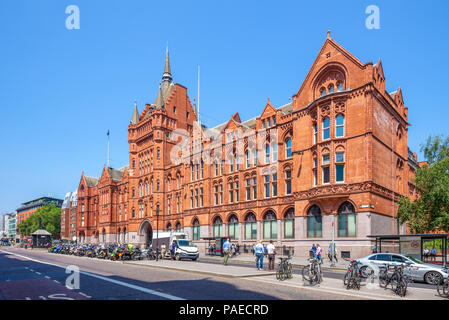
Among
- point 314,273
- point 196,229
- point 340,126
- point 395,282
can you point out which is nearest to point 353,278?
point 395,282

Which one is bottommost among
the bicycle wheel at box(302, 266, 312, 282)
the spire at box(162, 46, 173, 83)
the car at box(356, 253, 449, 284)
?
the car at box(356, 253, 449, 284)

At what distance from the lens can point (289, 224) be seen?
134 ft

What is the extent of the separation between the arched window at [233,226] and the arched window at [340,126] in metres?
18.2

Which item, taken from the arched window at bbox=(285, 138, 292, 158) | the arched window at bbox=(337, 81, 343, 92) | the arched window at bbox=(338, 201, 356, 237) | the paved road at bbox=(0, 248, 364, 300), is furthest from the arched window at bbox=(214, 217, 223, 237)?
the paved road at bbox=(0, 248, 364, 300)

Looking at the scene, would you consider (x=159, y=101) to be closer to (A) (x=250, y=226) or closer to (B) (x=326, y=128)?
(A) (x=250, y=226)

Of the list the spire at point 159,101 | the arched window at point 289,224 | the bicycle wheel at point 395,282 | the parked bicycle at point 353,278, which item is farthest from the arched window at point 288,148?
the spire at point 159,101

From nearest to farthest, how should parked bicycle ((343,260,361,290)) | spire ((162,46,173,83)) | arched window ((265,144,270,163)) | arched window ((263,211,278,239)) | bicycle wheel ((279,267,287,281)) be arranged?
parked bicycle ((343,260,361,290)), bicycle wheel ((279,267,287,281)), arched window ((263,211,278,239)), arched window ((265,144,270,163)), spire ((162,46,173,83))

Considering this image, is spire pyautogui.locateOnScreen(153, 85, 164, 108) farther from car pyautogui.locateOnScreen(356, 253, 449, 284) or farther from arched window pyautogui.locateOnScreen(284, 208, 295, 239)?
car pyautogui.locateOnScreen(356, 253, 449, 284)

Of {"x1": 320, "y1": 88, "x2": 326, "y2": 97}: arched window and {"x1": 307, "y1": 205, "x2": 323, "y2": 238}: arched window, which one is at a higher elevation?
{"x1": 320, "y1": 88, "x2": 326, "y2": 97}: arched window

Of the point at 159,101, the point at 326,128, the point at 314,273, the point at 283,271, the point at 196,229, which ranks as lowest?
the point at 196,229

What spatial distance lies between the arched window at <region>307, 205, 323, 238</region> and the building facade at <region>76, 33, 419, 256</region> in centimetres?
10

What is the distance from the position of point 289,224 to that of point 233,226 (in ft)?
30.7

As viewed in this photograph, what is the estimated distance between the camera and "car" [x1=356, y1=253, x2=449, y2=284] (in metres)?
18.4
